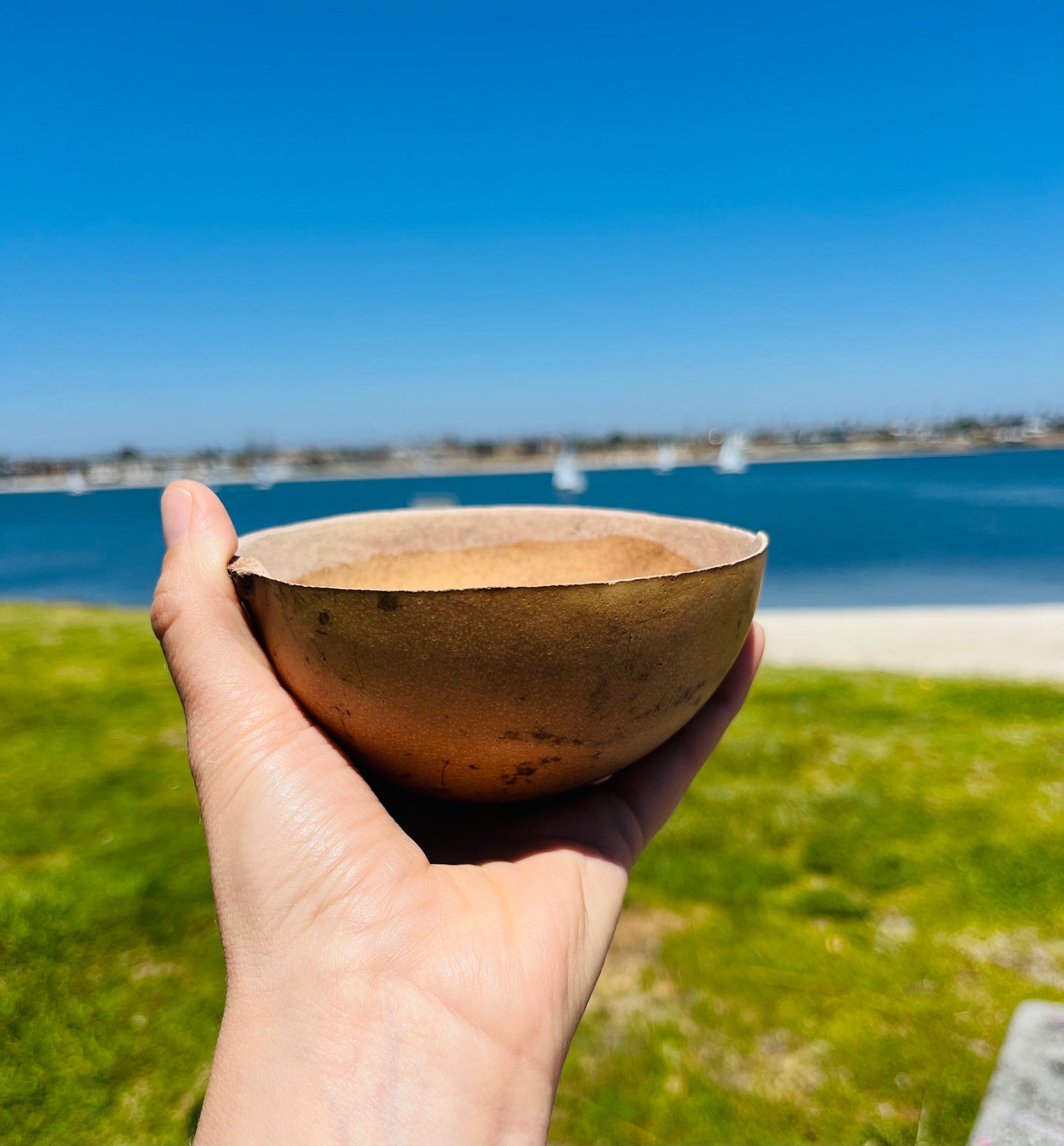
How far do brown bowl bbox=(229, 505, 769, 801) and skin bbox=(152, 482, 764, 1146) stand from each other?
0.31ft

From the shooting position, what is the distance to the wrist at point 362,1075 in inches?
38.8

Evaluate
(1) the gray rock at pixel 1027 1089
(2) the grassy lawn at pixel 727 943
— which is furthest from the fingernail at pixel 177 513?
(1) the gray rock at pixel 1027 1089

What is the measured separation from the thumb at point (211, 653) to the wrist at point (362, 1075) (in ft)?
1.41

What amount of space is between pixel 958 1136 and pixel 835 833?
5.88ft

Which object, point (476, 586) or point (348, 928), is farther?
point (476, 586)

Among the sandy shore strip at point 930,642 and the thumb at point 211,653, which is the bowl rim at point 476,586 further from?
the sandy shore strip at point 930,642

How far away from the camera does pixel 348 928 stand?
44.6 inches

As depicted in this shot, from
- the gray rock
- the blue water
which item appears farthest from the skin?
the blue water

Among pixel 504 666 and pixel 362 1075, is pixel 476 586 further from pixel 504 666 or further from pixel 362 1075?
pixel 362 1075

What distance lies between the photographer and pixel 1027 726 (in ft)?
18.3

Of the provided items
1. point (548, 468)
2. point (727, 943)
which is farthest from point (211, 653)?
point (548, 468)

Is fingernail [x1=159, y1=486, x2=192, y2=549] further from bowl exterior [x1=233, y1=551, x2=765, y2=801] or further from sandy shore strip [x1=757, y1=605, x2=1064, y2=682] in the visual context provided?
sandy shore strip [x1=757, y1=605, x2=1064, y2=682]

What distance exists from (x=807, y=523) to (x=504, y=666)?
176 ft

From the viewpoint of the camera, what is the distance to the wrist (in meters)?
0.98
